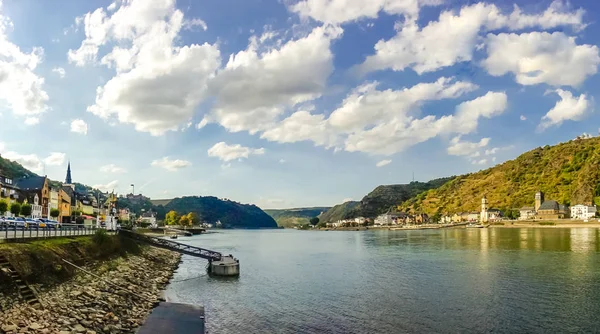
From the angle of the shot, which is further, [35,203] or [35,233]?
[35,203]

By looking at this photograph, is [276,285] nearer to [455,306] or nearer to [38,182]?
[455,306]

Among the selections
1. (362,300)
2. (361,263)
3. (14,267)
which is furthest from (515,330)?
(361,263)

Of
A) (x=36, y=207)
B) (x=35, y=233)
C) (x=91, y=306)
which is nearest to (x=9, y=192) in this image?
(x=36, y=207)

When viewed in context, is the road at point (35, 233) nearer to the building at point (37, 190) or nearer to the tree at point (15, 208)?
the tree at point (15, 208)

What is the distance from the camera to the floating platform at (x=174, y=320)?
2886 centimetres

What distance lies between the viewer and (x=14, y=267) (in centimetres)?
2798

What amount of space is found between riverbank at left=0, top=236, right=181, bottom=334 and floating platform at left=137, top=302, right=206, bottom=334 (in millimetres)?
768

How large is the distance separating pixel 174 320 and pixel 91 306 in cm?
575

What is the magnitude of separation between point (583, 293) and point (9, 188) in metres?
105

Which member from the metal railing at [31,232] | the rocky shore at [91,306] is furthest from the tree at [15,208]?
the rocky shore at [91,306]

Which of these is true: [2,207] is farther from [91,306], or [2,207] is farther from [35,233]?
[91,306]

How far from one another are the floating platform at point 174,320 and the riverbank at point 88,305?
2.52 feet

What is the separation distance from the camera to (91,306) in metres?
30.2

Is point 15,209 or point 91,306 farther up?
point 15,209
